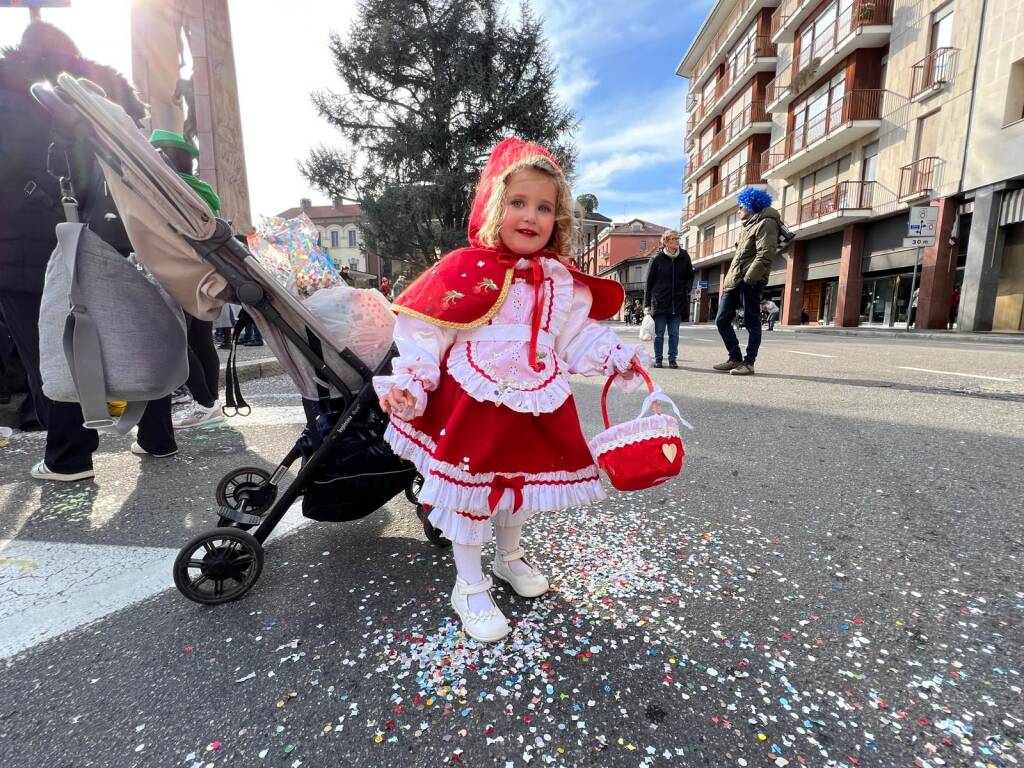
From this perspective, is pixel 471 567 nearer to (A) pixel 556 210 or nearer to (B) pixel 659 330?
(A) pixel 556 210

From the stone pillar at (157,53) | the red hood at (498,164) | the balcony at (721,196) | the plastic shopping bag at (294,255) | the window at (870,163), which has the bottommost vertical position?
the plastic shopping bag at (294,255)

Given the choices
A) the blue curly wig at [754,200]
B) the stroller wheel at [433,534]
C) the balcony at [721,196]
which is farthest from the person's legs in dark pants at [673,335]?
the balcony at [721,196]

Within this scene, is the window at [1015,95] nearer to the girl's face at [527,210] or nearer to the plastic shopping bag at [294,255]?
the girl's face at [527,210]

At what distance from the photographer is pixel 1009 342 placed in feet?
34.7

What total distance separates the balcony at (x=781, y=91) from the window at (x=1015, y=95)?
10165mm

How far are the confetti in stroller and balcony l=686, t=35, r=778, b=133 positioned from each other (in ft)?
97.5

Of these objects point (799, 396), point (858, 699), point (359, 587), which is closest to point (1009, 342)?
point (799, 396)

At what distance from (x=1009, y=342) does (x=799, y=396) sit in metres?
10.1

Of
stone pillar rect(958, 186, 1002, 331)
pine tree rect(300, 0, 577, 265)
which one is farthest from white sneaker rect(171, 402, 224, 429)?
stone pillar rect(958, 186, 1002, 331)

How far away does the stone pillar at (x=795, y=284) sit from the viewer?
74.3ft

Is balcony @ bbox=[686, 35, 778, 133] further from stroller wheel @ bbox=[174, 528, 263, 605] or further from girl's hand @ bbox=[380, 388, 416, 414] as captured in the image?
stroller wheel @ bbox=[174, 528, 263, 605]

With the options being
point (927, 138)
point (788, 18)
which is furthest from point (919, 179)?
point (788, 18)

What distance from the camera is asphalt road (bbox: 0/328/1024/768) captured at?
1.05 metres

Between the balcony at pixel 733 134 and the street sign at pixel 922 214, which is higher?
the balcony at pixel 733 134
